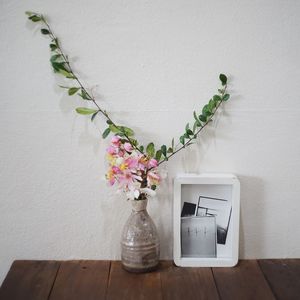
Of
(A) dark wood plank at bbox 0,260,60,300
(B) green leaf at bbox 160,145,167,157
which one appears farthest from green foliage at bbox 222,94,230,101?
(A) dark wood plank at bbox 0,260,60,300

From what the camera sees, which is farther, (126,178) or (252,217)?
(252,217)

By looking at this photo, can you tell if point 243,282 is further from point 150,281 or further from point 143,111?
point 143,111

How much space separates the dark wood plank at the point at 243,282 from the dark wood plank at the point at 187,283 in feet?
0.08

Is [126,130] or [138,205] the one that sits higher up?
[126,130]

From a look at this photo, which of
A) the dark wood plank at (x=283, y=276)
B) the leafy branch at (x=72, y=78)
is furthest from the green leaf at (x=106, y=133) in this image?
the dark wood plank at (x=283, y=276)

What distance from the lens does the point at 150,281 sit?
1.16 meters

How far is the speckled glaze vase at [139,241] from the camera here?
118cm

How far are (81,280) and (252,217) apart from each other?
0.54 meters

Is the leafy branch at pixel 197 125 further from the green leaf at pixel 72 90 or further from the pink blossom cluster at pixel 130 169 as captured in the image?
the green leaf at pixel 72 90

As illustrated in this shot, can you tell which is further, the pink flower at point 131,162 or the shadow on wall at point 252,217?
the shadow on wall at point 252,217

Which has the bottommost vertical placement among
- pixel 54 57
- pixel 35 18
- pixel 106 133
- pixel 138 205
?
pixel 138 205

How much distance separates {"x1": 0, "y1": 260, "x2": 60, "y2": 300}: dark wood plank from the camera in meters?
1.10

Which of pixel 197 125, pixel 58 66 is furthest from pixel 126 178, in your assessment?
pixel 58 66

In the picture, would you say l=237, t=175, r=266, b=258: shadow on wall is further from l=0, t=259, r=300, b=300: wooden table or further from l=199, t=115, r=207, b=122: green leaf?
l=199, t=115, r=207, b=122: green leaf
